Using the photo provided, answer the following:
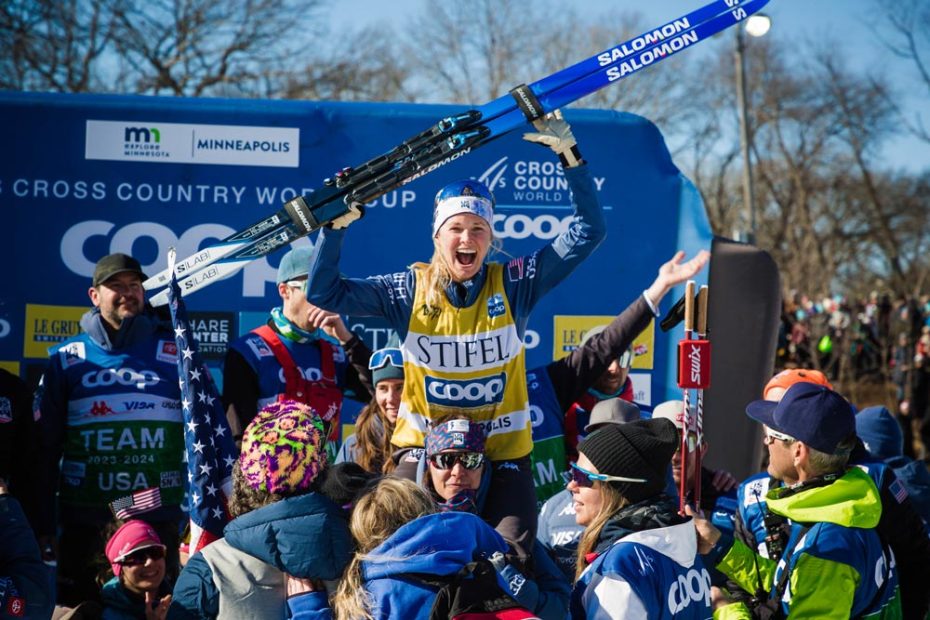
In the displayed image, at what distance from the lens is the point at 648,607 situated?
2543 mm

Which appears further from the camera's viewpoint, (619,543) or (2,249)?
(2,249)

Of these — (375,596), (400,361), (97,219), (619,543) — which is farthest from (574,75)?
(97,219)

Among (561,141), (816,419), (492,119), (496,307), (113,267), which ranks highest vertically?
(492,119)

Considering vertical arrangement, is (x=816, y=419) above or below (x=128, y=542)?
above

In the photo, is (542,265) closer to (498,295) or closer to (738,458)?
(498,295)

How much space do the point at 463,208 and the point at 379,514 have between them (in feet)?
5.20

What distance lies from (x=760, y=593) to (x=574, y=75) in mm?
2055

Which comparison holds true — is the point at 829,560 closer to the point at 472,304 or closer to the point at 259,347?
the point at 472,304

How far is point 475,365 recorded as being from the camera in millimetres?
3818

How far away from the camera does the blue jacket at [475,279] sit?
3.77m

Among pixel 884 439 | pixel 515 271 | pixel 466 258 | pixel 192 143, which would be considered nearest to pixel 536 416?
pixel 515 271

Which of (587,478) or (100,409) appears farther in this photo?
(100,409)

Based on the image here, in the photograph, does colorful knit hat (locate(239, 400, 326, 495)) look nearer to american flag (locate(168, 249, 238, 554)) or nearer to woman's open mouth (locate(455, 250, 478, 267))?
american flag (locate(168, 249, 238, 554))

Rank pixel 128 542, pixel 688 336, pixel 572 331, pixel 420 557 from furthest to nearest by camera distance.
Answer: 1. pixel 572 331
2. pixel 128 542
3. pixel 688 336
4. pixel 420 557
